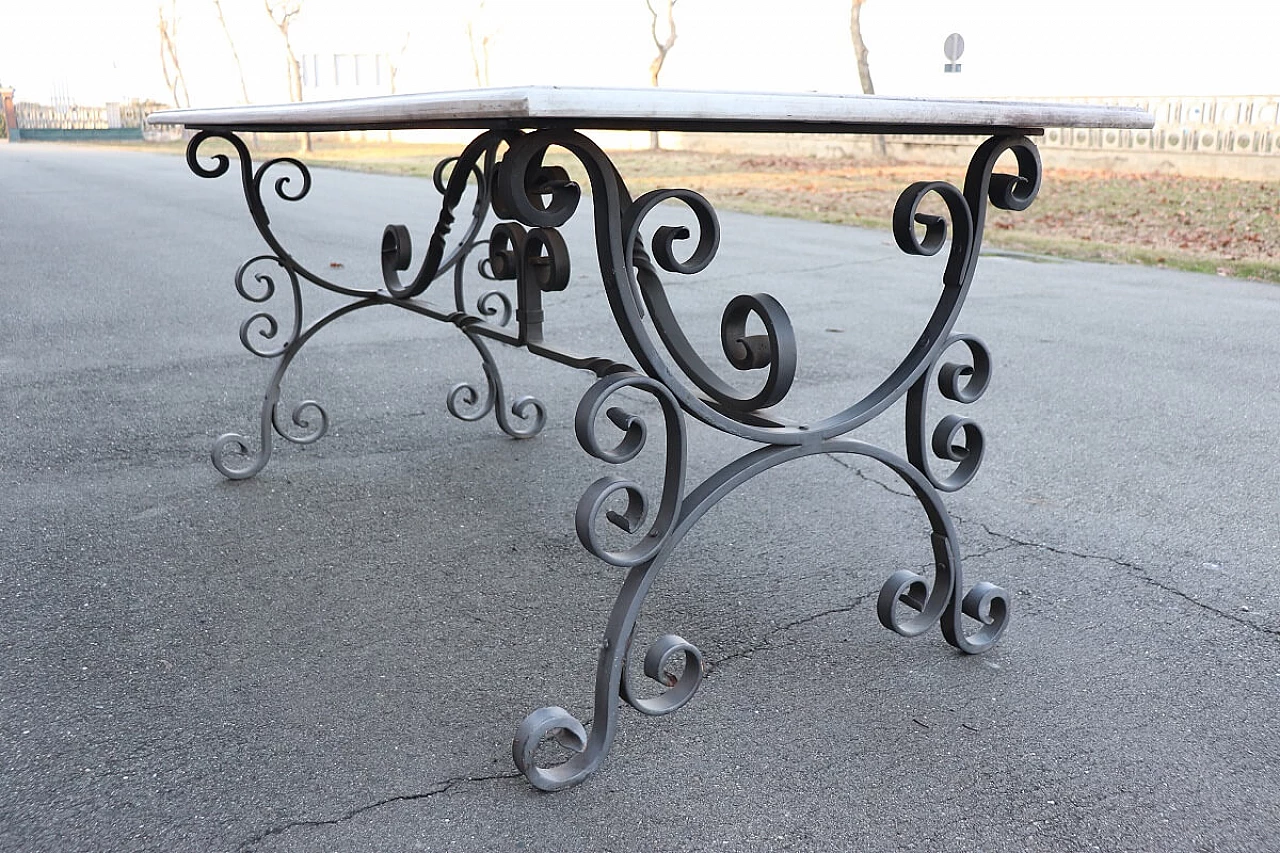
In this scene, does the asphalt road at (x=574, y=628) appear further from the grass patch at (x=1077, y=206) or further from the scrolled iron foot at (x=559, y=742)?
the grass patch at (x=1077, y=206)

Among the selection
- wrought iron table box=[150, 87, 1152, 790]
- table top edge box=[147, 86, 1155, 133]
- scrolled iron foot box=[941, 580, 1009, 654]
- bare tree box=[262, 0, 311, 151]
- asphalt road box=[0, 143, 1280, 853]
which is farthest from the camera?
bare tree box=[262, 0, 311, 151]

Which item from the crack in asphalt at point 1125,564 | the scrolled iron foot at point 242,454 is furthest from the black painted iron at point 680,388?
the scrolled iron foot at point 242,454

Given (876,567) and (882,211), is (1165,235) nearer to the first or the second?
(882,211)

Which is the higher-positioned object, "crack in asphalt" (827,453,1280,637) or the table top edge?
the table top edge

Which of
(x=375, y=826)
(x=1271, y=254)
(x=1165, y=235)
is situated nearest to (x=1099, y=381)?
(x=375, y=826)

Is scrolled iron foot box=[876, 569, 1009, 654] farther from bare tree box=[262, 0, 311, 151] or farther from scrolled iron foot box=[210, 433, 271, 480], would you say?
bare tree box=[262, 0, 311, 151]

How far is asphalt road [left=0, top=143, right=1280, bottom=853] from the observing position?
A: 1604mm

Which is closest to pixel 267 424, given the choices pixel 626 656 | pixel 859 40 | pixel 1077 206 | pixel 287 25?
pixel 626 656

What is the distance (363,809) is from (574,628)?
66 centimetres

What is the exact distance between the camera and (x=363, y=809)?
159 cm

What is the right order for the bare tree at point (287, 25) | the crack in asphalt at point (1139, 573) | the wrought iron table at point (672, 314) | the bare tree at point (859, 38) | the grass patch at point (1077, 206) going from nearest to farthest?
the wrought iron table at point (672, 314)
the crack in asphalt at point (1139, 573)
the grass patch at point (1077, 206)
the bare tree at point (859, 38)
the bare tree at point (287, 25)

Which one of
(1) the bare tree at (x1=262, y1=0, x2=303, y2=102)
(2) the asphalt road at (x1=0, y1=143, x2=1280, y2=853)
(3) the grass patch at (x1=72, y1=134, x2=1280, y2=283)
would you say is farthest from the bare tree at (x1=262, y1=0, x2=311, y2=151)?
(2) the asphalt road at (x1=0, y1=143, x2=1280, y2=853)

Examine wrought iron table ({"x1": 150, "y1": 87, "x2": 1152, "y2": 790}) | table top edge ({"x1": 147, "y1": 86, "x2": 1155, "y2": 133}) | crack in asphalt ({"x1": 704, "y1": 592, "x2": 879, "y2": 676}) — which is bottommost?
crack in asphalt ({"x1": 704, "y1": 592, "x2": 879, "y2": 676})

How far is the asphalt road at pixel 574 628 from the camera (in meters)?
1.60
